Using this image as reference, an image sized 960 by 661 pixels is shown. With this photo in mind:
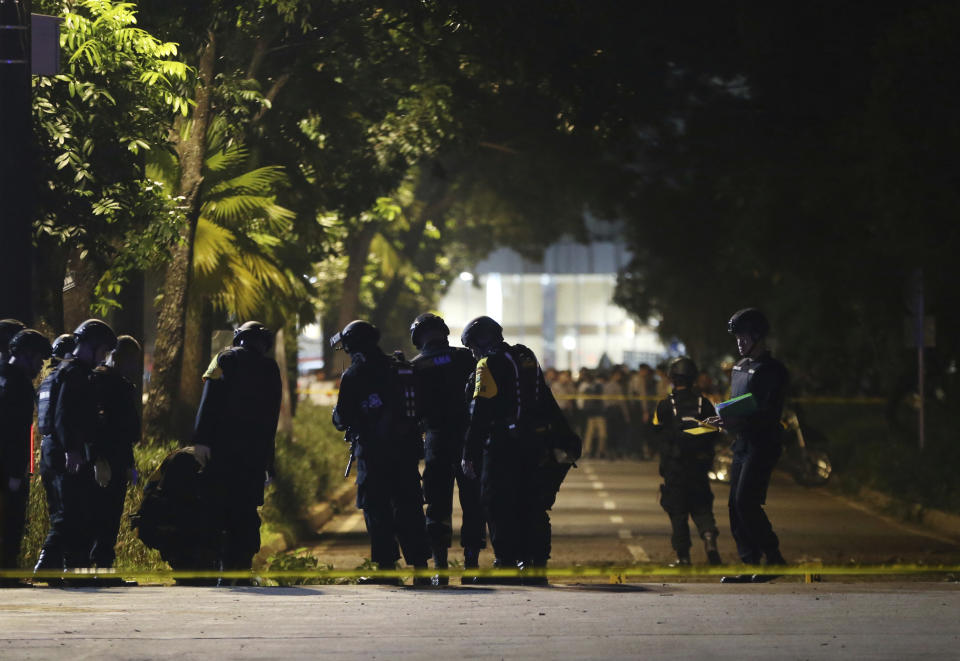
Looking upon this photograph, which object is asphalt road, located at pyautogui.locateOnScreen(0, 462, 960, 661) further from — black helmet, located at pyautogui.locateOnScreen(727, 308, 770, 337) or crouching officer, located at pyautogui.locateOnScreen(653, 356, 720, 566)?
crouching officer, located at pyautogui.locateOnScreen(653, 356, 720, 566)

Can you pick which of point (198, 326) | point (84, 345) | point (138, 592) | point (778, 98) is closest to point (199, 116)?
point (198, 326)

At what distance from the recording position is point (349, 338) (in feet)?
38.5

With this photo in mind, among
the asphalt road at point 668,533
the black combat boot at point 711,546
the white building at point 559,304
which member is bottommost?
the asphalt road at point 668,533

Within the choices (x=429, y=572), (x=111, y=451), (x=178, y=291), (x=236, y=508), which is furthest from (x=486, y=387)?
(x=178, y=291)

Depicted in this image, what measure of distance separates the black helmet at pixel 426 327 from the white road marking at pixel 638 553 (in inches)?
207

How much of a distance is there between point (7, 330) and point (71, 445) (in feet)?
3.32

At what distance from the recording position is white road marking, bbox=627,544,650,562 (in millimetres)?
16781

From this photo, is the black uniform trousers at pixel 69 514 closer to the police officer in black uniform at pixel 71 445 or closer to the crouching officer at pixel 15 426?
the police officer in black uniform at pixel 71 445

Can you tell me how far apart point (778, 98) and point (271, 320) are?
11.4 metres

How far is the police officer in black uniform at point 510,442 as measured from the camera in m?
11.7

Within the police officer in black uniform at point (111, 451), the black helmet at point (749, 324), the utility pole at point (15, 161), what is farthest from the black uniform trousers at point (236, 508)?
the black helmet at point (749, 324)

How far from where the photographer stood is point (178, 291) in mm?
18891

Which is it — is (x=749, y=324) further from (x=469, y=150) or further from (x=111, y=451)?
(x=469, y=150)

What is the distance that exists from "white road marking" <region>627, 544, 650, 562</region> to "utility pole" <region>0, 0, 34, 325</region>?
263 inches
